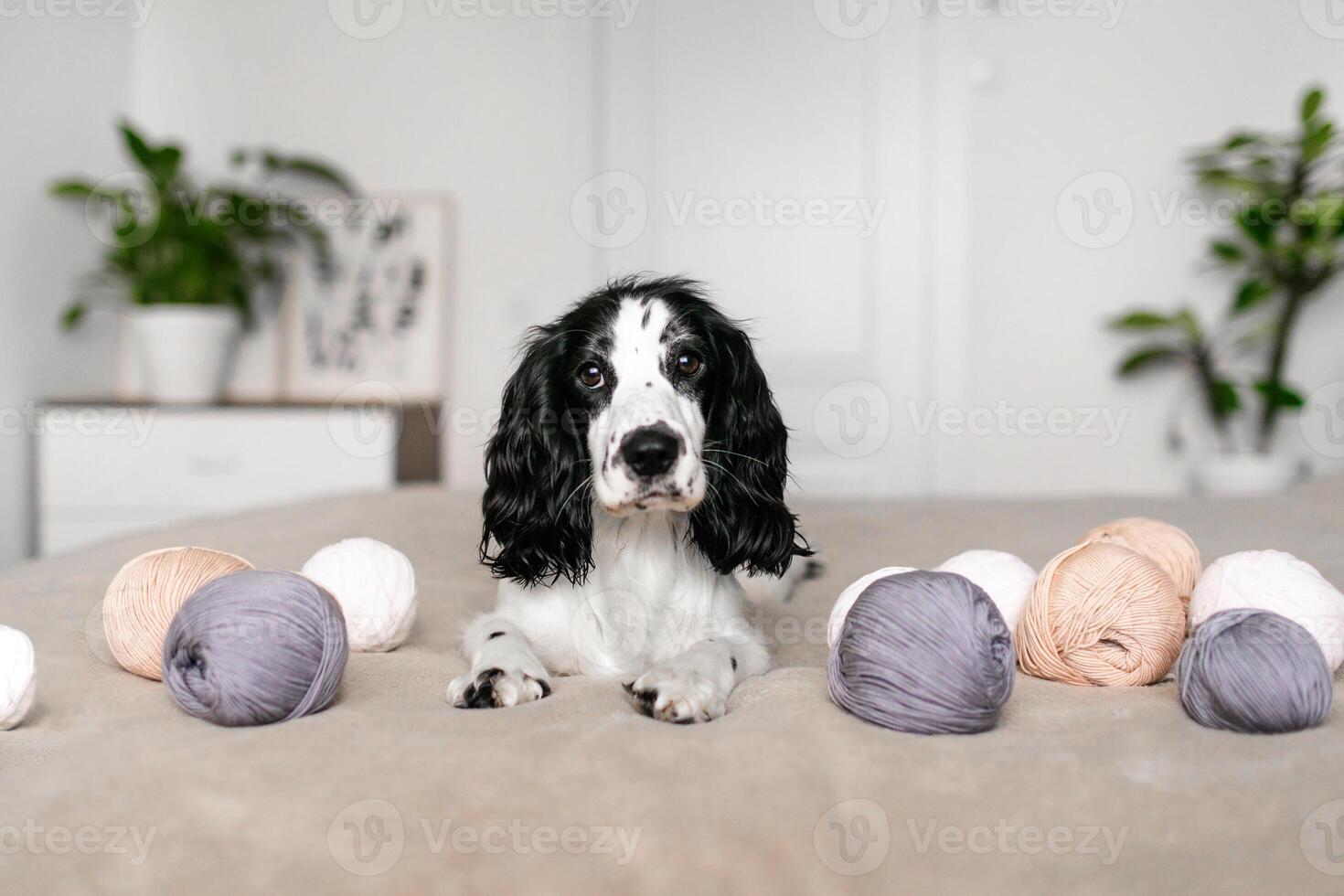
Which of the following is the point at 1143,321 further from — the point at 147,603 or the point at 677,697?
the point at 147,603

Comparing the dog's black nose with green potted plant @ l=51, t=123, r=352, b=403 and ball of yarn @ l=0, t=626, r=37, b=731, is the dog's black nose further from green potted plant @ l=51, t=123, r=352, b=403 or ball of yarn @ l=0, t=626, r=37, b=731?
green potted plant @ l=51, t=123, r=352, b=403

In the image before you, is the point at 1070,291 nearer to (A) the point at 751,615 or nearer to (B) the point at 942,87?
(B) the point at 942,87

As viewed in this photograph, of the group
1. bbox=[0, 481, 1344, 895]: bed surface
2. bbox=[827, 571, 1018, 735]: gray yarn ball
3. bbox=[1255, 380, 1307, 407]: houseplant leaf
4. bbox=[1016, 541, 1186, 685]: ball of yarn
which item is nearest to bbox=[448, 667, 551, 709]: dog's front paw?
bbox=[0, 481, 1344, 895]: bed surface

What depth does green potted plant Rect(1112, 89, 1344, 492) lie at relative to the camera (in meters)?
3.91

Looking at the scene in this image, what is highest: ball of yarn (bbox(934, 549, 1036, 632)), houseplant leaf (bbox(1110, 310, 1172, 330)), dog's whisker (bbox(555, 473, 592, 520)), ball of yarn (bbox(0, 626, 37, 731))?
houseplant leaf (bbox(1110, 310, 1172, 330))

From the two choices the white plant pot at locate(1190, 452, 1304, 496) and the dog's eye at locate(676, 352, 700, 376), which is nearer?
the dog's eye at locate(676, 352, 700, 376)

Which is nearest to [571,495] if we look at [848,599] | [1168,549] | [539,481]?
[539,481]

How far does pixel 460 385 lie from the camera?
200 inches

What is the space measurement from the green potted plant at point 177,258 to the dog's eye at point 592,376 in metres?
3.46

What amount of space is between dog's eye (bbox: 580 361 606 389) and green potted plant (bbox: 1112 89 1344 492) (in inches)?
140

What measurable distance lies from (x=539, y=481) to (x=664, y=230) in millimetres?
3720

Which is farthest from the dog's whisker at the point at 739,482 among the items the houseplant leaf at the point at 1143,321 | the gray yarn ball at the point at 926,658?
the houseplant leaf at the point at 1143,321

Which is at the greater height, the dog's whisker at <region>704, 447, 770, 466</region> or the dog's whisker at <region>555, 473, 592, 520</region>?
the dog's whisker at <region>704, 447, 770, 466</region>

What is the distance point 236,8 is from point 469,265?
1.81 m
